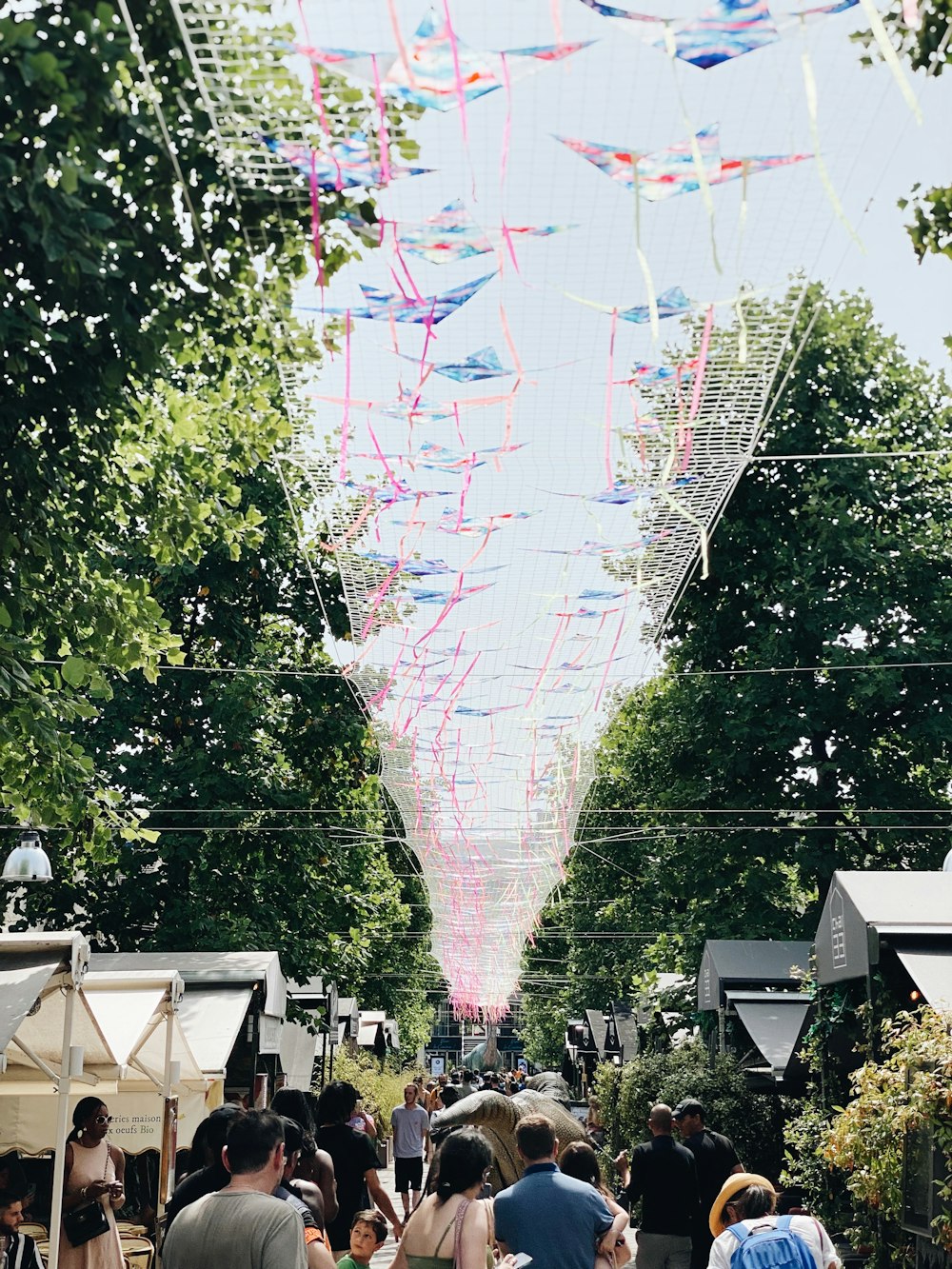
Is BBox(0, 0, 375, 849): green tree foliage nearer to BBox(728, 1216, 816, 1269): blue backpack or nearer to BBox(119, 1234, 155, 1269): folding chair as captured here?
BBox(119, 1234, 155, 1269): folding chair

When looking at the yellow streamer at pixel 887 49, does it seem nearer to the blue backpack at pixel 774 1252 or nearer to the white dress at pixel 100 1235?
the blue backpack at pixel 774 1252

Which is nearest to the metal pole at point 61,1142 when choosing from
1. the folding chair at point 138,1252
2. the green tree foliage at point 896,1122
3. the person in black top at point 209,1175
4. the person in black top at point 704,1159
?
the person in black top at point 209,1175

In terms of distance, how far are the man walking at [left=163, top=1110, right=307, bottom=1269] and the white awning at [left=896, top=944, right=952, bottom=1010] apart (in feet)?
17.8

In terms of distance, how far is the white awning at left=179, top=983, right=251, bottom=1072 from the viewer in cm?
1466

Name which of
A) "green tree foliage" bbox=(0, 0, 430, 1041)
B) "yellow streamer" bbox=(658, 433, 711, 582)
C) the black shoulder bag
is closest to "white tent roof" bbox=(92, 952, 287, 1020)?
A: "green tree foliage" bbox=(0, 0, 430, 1041)

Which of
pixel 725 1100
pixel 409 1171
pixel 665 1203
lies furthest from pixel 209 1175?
pixel 409 1171

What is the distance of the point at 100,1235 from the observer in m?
8.39

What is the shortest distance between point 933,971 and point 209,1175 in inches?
221

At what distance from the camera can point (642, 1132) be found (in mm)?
19125

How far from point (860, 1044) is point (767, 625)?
1152cm

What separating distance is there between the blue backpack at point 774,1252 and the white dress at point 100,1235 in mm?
4201

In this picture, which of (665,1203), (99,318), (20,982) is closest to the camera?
(99,318)

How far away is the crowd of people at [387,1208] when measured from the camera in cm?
468

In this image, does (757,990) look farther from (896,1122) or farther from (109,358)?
(109,358)
